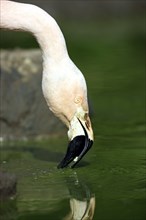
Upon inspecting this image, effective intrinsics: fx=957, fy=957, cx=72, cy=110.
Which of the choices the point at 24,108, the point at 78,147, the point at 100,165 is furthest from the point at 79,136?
the point at 24,108

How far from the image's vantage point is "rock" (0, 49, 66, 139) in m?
8.98

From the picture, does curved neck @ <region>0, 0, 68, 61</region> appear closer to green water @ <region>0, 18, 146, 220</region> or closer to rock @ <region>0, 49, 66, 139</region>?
green water @ <region>0, 18, 146, 220</region>

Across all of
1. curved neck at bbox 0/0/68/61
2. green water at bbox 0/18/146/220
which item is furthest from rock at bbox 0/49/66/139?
curved neck at bbox 0/0/68/61

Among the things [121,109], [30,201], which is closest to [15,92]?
[121,109]

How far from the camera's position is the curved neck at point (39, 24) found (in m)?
6.54

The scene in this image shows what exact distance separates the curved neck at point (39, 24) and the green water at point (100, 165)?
0.93m

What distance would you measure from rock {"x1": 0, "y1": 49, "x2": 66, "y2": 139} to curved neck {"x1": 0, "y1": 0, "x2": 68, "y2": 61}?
7.99 feet

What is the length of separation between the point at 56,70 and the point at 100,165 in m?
1.11

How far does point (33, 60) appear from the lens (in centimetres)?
950

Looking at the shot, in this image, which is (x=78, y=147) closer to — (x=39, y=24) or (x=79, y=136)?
(x=79, y=136)

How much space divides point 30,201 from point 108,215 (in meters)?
0.59

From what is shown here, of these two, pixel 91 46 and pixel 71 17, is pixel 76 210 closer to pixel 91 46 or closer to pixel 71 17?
pixel 91 46

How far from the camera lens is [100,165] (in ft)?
24.2

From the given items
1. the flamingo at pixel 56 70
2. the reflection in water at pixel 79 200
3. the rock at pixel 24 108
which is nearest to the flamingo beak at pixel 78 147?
the flamingo at pixel 56 70
